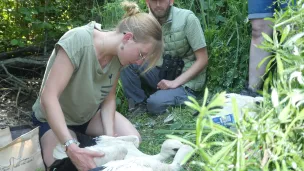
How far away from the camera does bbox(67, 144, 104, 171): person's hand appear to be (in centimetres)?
235

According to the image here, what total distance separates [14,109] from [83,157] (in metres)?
2.21

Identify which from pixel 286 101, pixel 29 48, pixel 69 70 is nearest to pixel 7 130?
pixel 69 70

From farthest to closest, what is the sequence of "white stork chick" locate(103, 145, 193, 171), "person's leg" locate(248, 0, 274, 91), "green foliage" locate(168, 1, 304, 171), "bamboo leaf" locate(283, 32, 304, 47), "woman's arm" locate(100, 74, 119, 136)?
1. "person's leg" locate(248, 0, 274, 91)
2. "woman's arm" locate(100, 74, 119, 136)
3. "white stork chick" locate(103, 145, 193, 171)
4. "bamboo leaf" locate(283, 32, 304, 47)
5. "green foliage" locate(168, 1, 304, 171)

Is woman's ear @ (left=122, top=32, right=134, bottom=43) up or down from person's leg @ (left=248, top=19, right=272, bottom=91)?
up

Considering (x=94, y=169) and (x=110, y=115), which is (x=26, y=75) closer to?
(x=110, y=115)

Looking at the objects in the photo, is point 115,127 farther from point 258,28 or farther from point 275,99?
point 275,99

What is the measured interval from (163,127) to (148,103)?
1.01 ft

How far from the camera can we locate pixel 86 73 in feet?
8.71

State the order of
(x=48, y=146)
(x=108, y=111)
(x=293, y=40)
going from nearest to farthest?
(x=293, y=40) → (x=48, y=146) → (x=108, y=111)

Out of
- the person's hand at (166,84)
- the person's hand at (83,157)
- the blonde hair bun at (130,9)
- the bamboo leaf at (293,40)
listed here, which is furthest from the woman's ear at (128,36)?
the person's hand at (166,84)

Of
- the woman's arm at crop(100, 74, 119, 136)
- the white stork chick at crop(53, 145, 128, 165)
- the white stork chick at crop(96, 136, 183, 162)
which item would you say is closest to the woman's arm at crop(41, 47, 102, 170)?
the white stork chick at crop(53, 145, 128, 165)

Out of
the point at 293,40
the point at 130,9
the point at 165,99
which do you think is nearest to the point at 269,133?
the point at 293,40

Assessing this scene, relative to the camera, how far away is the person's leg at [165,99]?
3861mm

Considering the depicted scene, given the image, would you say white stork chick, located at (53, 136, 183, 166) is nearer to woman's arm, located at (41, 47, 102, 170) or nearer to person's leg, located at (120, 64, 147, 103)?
woman's arm, located at (41, 47, 102, 170)
